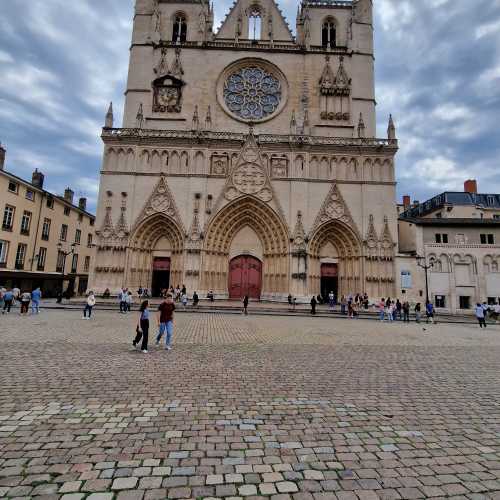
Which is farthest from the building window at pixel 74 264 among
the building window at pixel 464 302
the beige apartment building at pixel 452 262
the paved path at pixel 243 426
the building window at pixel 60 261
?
the building window at pixel 464 302

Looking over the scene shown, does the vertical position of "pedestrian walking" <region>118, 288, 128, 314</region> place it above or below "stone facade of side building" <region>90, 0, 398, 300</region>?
below

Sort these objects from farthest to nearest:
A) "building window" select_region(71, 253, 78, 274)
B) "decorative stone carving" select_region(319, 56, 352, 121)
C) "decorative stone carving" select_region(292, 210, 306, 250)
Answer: "building window" select_region(71, 253, 78, 274) < "decorative stone carving" select_region(319, 56, 352, 121) < "decorative stone carving" select_region(292, 210, 306, 250)

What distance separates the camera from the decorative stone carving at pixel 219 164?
27.6m

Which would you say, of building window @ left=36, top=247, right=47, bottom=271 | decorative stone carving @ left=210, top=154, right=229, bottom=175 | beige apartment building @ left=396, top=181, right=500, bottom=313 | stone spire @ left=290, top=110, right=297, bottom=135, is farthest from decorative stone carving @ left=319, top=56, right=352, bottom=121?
building window @ left=36, top=247, right=47, bottom=271

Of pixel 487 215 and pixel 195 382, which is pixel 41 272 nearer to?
pixel 195 382

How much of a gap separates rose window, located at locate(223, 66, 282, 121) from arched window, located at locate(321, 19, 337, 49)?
7154mm

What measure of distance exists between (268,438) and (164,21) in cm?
3953

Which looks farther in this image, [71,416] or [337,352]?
[337,352]

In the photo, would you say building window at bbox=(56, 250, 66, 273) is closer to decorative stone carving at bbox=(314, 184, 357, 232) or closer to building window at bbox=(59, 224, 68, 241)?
building window at bbox=(59, 224, 68, 241)

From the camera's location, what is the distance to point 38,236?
2834cm

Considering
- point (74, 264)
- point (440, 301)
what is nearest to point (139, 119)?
point (74, 264)

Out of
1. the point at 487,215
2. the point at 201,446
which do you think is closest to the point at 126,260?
the point at 201,446

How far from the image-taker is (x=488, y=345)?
10711 millimetres

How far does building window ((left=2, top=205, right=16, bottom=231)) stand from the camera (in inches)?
972
